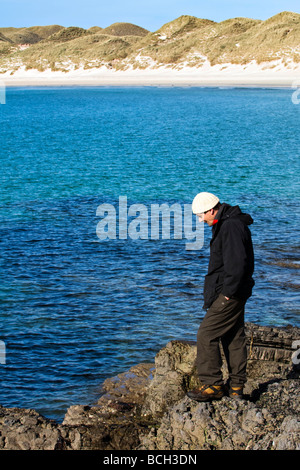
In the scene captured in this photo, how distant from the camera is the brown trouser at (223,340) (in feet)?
20.6

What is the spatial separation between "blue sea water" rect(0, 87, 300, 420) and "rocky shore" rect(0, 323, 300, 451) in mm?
1508

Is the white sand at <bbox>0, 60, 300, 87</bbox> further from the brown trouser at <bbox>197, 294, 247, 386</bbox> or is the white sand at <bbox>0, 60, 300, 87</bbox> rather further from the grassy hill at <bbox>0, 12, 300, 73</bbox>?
the brown trouser at <bbox>197, 294, 247, 386</bbox>

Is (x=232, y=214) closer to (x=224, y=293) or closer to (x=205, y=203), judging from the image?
(x=205, y=203)

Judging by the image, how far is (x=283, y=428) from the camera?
211 inches

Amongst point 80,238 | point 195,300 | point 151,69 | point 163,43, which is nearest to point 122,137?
point 80,238

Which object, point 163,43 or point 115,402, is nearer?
point 115,402

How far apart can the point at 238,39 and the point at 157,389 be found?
5546 inches

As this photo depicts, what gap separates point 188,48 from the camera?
140 m

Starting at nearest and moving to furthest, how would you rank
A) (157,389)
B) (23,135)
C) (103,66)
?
(157,389), (23,135), (103,66)

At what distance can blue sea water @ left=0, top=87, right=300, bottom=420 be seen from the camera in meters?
9.85

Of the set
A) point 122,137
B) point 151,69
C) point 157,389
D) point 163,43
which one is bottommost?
point 157,389

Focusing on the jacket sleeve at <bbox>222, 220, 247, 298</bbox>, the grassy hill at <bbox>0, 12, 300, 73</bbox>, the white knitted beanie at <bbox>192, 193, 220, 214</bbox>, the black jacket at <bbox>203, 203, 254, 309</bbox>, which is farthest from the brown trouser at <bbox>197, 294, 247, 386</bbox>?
the grassy hill at <bbox>0, 12, 300, 73</bbox>

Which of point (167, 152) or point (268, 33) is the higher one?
point (268, 33)

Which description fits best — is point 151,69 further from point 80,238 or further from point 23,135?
point 80,238
